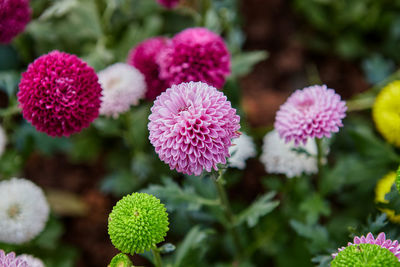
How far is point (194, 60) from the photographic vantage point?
1740mm

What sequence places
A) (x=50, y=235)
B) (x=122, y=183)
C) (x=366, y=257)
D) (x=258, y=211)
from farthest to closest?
(x=122, y=183) → (x=50, y=235) → (x=258, y=211) → (x=366, y=257)

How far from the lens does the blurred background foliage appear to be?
6.69 ft

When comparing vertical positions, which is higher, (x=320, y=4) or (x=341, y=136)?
(x=320, y=4)

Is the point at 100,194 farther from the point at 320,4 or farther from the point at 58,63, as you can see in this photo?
the point at 320,4

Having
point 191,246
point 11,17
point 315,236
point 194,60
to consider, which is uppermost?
point 11,17

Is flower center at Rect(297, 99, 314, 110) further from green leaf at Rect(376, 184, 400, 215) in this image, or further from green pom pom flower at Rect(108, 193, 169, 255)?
green pom pom flower at Rect(108, 193, 169, 255)

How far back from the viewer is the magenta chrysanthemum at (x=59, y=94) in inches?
61.7

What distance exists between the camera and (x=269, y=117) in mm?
3057

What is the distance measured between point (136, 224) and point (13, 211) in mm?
940

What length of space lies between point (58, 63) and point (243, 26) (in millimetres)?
2123

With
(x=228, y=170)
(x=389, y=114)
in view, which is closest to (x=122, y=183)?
(x=228, y=170)

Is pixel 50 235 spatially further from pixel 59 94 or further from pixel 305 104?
pixel 305 104

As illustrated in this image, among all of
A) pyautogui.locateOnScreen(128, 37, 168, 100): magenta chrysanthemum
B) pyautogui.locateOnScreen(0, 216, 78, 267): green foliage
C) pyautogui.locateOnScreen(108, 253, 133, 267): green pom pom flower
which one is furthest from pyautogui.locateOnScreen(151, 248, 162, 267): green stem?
pyautogui.locateOnScreen(0, 216, 78, 267): green foliage

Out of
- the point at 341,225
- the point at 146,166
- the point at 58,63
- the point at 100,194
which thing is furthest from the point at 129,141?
the point at 341,225
